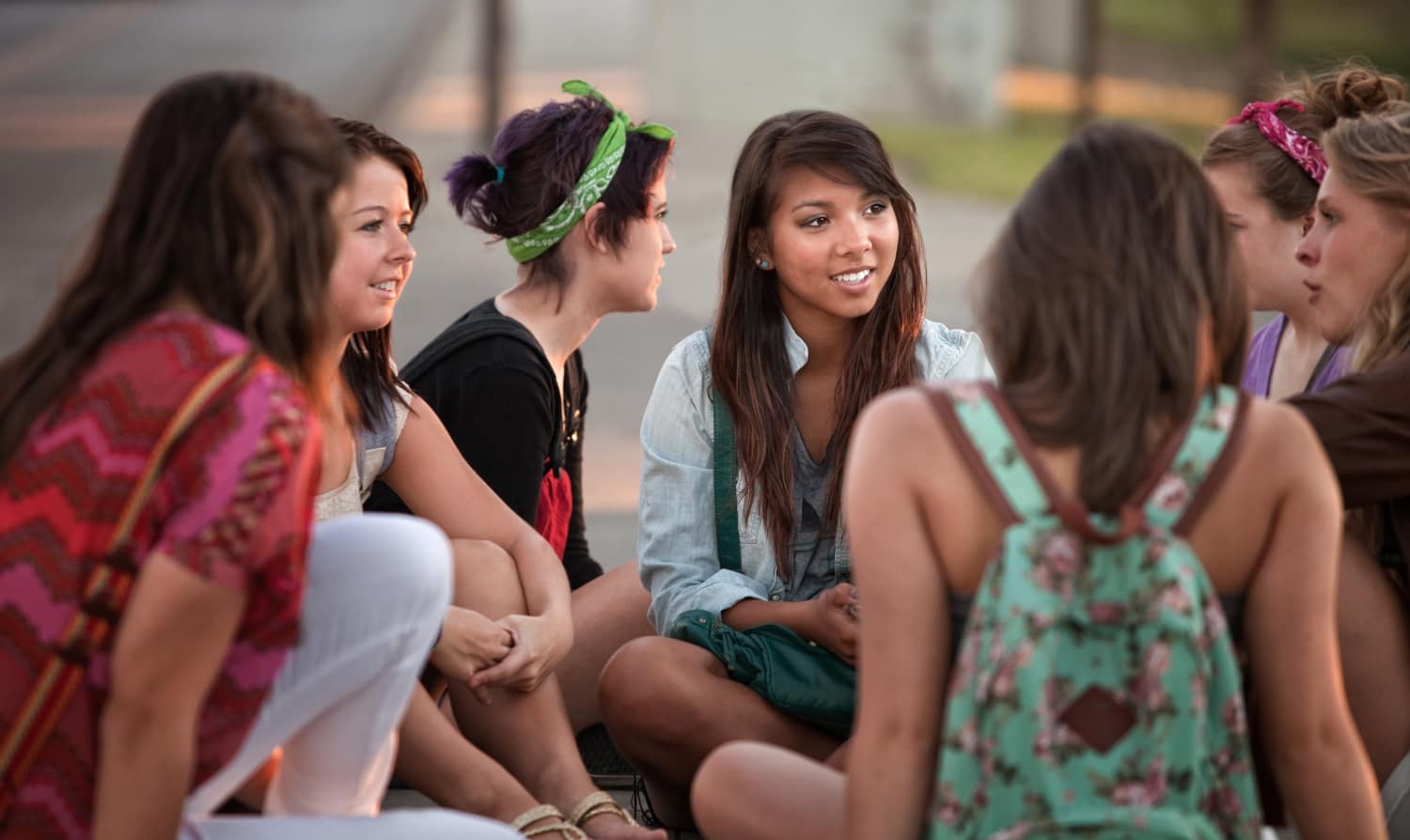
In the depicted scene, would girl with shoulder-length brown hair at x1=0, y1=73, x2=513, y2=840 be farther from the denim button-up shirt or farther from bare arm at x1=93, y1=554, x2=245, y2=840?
the denim button-up shirt

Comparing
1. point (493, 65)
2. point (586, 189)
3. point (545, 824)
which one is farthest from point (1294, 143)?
point (493, 65)

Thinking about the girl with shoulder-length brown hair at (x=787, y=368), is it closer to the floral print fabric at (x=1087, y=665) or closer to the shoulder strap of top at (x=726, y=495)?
the shoulder strap of top at (x=726, y=495)

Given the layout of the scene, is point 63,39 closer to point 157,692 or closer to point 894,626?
point 157,692

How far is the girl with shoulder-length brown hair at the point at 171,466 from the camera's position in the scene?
184 cm

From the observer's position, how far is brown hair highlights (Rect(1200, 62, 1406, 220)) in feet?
10.4

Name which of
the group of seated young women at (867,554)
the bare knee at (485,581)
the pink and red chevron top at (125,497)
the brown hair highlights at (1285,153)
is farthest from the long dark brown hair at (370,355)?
the brown hair highlights at (1285,153)

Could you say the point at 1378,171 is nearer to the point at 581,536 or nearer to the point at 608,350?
the point at 581,536

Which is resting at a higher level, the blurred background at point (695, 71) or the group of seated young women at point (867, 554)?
the group of seated young women at point (867, 554)

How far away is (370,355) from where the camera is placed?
10.2 feet

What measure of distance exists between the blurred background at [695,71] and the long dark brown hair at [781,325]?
7.31 m

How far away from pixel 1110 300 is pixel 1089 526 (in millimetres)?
267

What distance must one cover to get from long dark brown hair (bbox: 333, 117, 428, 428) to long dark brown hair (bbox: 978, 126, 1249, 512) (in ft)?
4.50

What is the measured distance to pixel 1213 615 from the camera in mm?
1924

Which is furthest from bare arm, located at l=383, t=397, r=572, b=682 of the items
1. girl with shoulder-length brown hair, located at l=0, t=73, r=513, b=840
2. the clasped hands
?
girl with shoulder-length brown hair, located at l=0, t=73, r=513, b=840
